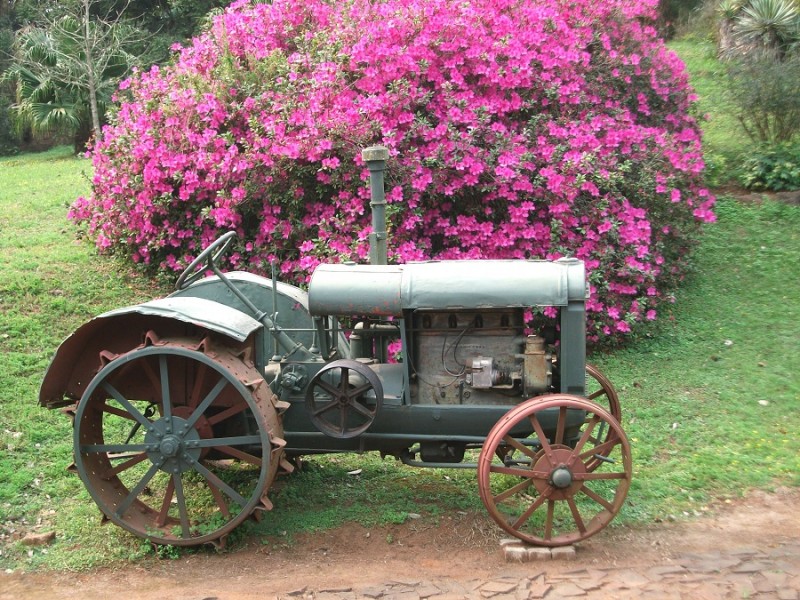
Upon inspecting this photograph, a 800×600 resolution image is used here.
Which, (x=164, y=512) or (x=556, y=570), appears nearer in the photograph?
(x=556, y=570)

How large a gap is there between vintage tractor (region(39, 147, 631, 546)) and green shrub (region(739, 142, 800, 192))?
7552 mm

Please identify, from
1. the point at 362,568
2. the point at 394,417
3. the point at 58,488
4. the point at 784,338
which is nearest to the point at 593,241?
the point at 784,338

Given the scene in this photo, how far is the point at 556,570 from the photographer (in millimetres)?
4184

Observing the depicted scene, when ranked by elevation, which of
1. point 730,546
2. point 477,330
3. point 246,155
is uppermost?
point 246,155

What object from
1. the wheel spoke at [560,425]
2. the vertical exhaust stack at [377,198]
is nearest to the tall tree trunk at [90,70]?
the vertical exhaust stack at [377,198]

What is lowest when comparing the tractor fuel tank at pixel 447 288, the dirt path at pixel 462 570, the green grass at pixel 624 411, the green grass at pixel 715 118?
the dirt path at pixel 462 570

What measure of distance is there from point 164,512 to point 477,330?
6.41ft

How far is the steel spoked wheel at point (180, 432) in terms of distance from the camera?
4273 millimetres

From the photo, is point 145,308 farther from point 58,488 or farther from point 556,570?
point 556,570

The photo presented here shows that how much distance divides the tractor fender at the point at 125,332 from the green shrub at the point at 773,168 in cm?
876

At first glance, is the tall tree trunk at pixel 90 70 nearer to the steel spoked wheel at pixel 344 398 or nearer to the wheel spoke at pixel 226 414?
the wheel spoke at pixel 226 414

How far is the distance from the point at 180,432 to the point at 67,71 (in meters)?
14.1

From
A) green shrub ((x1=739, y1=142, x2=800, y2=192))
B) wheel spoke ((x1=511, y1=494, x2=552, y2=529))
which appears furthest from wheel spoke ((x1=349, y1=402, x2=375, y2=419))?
green shrub ((x1=739, y1=142, x2=800, y2=192))

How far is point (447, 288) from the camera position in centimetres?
436
